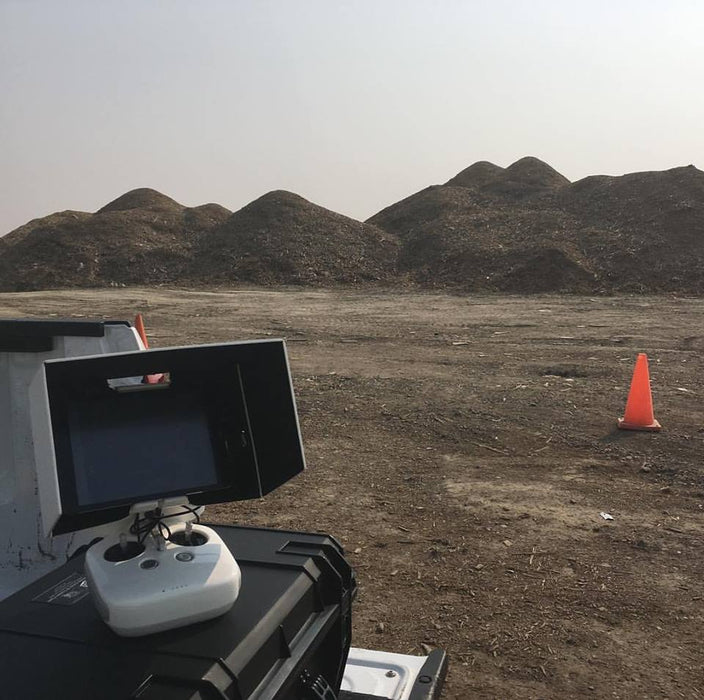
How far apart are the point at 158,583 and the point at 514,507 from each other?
3399 millimetres

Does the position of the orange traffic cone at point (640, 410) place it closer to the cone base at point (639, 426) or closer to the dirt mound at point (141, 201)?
the cone base at point (639, 426)

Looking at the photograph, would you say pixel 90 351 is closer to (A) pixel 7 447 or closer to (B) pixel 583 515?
(A) pixel 7 447

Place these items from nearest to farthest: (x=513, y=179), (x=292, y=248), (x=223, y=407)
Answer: (x=223, y=407)
(x=292, y=248)
(x=513, y=179)

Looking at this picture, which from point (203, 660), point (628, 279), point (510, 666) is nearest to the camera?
point (203, 660)

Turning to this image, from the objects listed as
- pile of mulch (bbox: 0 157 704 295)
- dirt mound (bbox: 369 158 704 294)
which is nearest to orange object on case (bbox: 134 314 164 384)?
pile of mulch (bbox: 0 157 704 295)

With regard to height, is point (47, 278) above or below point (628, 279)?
above

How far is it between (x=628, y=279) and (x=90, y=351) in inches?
835

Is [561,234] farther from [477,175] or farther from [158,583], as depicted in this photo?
[158,583]

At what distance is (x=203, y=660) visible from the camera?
144cm

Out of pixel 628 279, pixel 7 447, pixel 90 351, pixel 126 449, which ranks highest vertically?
pixel 90 351

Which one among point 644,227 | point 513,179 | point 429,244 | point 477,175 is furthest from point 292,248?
point 477,175

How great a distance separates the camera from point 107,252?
29906 millimetres

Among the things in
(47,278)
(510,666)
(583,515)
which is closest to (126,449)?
(510,666)

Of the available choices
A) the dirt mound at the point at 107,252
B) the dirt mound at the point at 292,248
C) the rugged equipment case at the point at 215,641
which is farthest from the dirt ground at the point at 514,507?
the dirt mound at the point at 107,252
